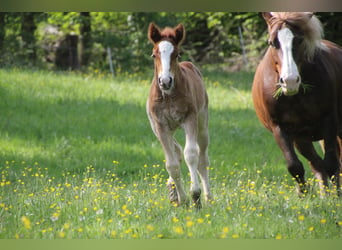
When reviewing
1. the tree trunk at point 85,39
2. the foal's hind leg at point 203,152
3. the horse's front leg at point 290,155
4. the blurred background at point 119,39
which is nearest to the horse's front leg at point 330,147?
the horse's front leg at point 290,155

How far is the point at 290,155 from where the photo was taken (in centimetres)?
673

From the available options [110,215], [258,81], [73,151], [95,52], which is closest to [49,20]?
[95,52]

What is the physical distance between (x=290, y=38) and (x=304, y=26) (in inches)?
12.1

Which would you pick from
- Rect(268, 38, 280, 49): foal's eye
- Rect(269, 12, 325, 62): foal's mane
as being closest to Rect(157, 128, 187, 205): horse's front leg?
Rect(268, 38, 280, 49): foal's eye

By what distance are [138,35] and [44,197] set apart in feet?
33.8

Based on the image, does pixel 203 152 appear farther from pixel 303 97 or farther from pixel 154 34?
pixel 154 34

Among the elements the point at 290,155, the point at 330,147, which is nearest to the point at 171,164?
→ the point at 290,155

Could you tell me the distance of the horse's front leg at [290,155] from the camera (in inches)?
265

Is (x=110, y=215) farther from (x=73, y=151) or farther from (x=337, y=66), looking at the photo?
(x=73, y=151)

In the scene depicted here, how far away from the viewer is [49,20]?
2002 centimetres

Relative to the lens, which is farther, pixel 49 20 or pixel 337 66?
pixel 49 20

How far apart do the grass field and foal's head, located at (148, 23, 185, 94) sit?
117 centimetres

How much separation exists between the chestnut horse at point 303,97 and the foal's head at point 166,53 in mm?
1036

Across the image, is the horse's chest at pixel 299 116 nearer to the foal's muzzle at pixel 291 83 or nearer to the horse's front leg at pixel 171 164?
the foal's muzzle at pixel 291 83
